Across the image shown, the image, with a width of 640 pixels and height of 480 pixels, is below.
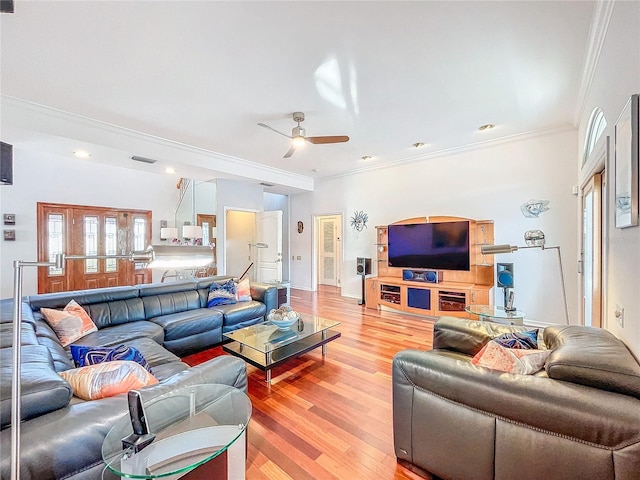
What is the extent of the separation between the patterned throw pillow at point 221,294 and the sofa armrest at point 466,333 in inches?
104

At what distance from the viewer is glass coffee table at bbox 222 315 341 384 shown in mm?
2474

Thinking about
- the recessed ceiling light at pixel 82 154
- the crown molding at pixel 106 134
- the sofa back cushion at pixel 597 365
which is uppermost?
the crown molding at pixel 106 134

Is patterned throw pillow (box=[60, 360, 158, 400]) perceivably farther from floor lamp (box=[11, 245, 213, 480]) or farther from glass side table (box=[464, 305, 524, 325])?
glass side table (box=[464, 305, 524, 325])

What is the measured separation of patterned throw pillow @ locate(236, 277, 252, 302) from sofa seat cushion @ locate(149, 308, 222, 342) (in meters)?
0.55

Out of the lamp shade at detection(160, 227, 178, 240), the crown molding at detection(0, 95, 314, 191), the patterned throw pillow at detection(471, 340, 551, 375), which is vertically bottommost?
the patterned throw pillow at detection(471, 340, 551, 375)

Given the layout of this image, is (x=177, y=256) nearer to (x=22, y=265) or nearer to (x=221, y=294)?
(x=22, y=265)

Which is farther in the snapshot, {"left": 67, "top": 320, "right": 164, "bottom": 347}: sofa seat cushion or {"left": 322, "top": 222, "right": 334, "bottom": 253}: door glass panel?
{"left": 322, "top": 222, "right": 334, "bottom": 253}: door glass panel

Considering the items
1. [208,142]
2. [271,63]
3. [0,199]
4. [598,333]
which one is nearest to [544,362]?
[598,333]

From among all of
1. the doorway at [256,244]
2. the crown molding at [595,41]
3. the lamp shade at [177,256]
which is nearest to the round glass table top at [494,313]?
the crown molding at [595,41]

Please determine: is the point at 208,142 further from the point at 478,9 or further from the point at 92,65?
the point at 478,9

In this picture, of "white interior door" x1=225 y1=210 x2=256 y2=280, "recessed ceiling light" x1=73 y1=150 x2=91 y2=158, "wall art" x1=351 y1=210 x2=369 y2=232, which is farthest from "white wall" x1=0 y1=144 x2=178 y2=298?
"wall art" x1=351 y1=210 x2=369 y2=232

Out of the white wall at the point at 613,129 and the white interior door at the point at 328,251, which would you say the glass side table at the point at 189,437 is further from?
the white interior door at the point at 328,251

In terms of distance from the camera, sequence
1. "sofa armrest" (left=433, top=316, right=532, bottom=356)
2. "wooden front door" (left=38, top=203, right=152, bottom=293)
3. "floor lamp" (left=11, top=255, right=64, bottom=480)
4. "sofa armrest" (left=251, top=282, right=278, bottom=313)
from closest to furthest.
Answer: "floor lamp" (left=11, top=255, right=64, bottom=480) < "sofa armrest" (left=433, top=316, right=532, bottom=356) < "sofa armrest" (left=251, top=282, right=278, bottom=313) < "wooden front door" (left=38, top=203, right=152, bottom=293)

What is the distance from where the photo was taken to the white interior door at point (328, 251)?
302 inches
